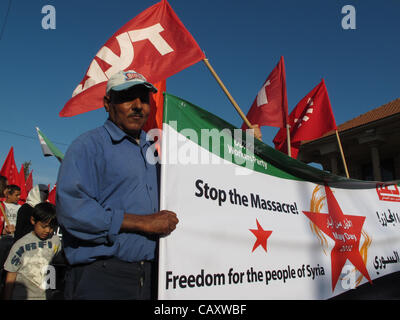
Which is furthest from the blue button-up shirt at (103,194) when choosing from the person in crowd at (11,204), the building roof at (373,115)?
the building roof at (373,115)

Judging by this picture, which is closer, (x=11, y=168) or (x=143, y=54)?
(x=143, y=54)

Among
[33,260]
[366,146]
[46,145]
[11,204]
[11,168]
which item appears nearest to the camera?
[33,260]

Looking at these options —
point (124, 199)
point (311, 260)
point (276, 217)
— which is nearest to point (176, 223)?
point (124, 199)

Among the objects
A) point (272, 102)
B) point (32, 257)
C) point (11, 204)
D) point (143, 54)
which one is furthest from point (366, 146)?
point (32, 257)

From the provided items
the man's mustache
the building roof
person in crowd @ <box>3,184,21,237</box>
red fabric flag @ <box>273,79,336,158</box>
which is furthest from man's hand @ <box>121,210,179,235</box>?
the building roof

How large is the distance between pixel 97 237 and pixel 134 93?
2.65ft

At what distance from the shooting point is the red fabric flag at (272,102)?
17.7 feet

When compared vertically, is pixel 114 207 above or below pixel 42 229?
below

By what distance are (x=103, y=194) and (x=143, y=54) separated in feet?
7.94

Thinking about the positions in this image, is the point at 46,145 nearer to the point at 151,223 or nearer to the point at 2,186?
the point at 2,186

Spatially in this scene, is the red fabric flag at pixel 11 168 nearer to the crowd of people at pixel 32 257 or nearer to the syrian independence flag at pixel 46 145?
the syrian independence flag at pixel 46 145

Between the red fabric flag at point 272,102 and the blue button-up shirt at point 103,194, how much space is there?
3903mm

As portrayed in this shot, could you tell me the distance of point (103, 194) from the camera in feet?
4.87

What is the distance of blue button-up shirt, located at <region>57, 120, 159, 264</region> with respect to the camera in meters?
1.31
